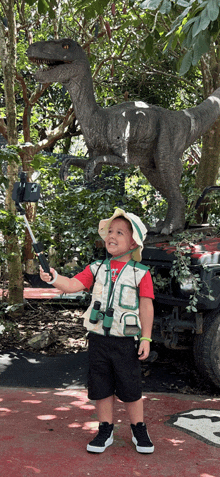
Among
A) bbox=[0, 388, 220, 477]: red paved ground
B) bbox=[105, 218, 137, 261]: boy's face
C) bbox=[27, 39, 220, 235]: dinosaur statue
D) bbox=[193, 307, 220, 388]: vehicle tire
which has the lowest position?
bbox=[0, 388, 220, 477]: red paved ground

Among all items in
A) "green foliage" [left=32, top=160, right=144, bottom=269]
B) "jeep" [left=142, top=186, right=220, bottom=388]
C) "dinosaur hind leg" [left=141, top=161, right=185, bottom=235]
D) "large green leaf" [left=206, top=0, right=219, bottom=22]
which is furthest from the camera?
"green foliage" [left=32, top=160, right=144, bottom=269]

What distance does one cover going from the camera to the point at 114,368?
3010mm

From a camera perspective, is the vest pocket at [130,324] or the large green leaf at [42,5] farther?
the large green leaf at [42,5]

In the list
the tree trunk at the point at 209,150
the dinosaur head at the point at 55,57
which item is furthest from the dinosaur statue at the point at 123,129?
the tree trunk at the point at 209,150

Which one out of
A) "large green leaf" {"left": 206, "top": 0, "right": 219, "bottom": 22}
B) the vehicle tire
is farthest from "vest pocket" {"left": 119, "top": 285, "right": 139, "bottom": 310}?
"large green leaf" {"left": 206, "top": 0, "right": 219, "bottom": 22}

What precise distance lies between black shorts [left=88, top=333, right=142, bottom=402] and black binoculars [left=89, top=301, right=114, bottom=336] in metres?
0.09

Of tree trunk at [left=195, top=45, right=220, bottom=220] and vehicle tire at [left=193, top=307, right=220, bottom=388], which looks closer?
vehicle tire at [left=193, top=307, right=220, bottom=388]

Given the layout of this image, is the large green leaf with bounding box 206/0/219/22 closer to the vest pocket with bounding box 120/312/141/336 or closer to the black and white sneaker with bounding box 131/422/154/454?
the vest pocket with bounding box 120/312/141/336

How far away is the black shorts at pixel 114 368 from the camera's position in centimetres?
298

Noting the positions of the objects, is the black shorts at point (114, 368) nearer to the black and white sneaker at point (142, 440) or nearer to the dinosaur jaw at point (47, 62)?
the black and white sneaker at point (142, 440)

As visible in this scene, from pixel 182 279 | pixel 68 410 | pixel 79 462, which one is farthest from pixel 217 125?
pixel 79 462

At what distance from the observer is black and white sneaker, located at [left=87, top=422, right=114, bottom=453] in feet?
9.70

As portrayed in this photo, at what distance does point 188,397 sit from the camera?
13.4ft

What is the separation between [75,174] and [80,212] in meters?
0.76
